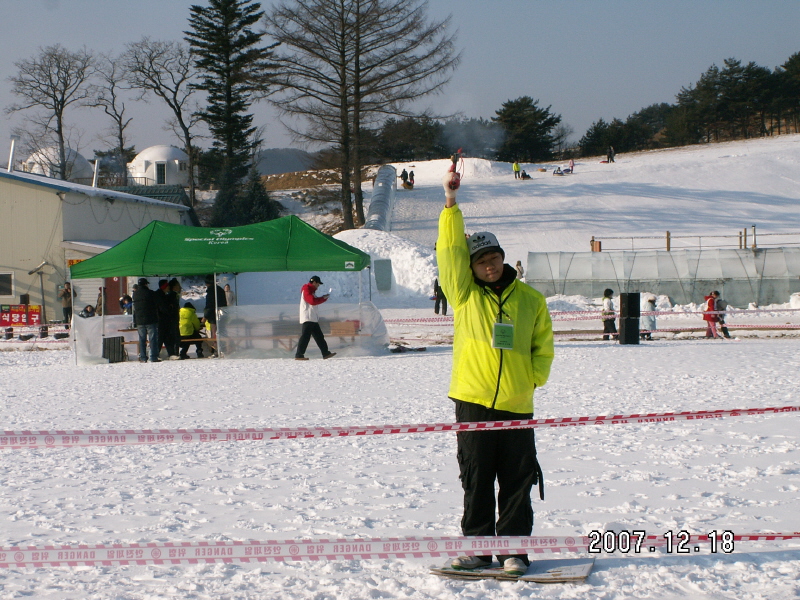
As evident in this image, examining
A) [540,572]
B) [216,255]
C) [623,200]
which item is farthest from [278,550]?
[623,200]

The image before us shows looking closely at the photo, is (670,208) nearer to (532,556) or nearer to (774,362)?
(774,362)

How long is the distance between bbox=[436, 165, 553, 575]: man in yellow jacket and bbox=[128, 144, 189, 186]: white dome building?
5602 cm

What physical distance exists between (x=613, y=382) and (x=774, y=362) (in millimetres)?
3551

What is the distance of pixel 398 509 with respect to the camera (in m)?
4.87

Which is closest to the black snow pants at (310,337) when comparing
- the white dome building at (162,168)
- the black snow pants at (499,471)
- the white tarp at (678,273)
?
the black snow pants at (499,471)

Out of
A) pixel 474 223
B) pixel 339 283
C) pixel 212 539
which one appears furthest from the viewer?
pixel 474 223

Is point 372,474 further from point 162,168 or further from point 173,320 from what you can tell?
point 162,168

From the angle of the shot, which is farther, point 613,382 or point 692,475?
point 613,382

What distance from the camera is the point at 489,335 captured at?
12.6 feet

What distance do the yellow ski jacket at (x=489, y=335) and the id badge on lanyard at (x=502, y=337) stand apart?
0.11 ft

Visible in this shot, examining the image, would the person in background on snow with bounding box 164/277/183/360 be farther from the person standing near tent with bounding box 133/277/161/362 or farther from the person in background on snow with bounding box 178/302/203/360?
the person standing near tent with bounding box 133/277/161/362

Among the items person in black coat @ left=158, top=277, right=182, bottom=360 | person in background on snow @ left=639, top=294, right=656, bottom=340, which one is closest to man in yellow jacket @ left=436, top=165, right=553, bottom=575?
person in black coat @ left=158, top=277, right=182, bottom=360

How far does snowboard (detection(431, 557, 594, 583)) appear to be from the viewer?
12.1 ft

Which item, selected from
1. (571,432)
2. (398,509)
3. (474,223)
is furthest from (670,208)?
(398,509)
